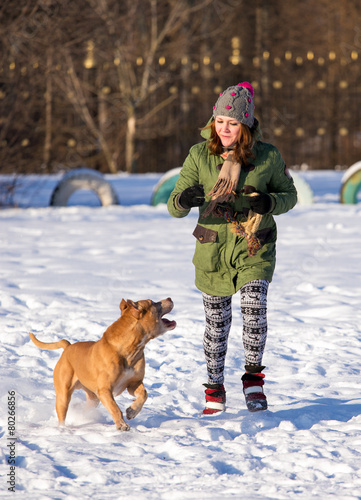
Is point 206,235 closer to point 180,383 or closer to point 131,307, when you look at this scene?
point 131,307

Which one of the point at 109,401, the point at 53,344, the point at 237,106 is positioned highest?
the point at 237,106

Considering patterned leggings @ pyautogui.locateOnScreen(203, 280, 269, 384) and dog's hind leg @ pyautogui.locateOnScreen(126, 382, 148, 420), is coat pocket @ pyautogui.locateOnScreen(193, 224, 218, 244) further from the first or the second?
dog's hind leg @ pyautogui.locateOnScreen(126, 382, 148, 420)

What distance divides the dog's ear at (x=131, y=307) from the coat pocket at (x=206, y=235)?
52cm

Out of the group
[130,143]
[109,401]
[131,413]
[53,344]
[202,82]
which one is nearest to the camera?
[109,401]

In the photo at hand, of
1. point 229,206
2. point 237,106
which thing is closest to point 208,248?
point 229,206

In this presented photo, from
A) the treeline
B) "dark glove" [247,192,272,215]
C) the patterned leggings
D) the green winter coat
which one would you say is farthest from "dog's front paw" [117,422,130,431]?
the treeline

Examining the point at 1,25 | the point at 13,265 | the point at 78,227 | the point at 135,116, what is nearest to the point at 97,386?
the point at 13,265

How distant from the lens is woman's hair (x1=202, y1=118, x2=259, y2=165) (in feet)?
11.8

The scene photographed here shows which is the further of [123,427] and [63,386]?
[63,386]

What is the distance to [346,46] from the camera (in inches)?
860

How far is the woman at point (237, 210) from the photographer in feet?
11.8

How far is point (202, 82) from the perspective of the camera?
819 inches

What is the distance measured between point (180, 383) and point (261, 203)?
136 cm

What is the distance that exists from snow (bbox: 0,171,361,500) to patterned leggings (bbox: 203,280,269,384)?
27 centimetres
